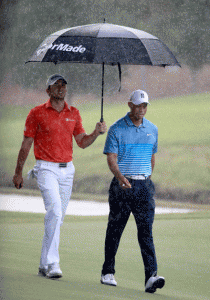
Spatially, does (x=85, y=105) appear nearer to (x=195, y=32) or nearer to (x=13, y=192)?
(x=195, y=32)

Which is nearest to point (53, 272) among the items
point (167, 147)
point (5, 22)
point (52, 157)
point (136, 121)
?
point (52, 157)

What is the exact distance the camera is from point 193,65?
776 inches

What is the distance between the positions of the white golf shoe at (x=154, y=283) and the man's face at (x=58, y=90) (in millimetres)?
1498

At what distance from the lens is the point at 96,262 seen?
215 inches

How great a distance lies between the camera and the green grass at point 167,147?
16.9m

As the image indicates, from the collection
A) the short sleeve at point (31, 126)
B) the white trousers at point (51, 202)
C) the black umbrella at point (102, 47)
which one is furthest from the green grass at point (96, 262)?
the black umbrella at point (102, 47)

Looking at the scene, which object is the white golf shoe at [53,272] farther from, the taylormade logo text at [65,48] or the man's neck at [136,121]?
the taylormade logo text at [65,48]

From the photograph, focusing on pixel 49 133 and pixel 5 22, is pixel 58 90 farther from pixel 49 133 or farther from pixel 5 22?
pixel 5 22

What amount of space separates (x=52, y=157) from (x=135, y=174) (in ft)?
2.16

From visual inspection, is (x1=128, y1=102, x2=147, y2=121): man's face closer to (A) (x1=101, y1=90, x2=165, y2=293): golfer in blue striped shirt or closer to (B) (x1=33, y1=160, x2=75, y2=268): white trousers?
(A) (x1=101, y1=90, x2=165, y2=293): golfer in blue striped shirt

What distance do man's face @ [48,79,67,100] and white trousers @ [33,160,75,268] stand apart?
0.51 metres

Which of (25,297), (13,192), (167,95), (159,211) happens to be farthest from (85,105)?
(25,297)

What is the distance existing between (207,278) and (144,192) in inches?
44.4

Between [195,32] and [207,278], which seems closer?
[207,278]
